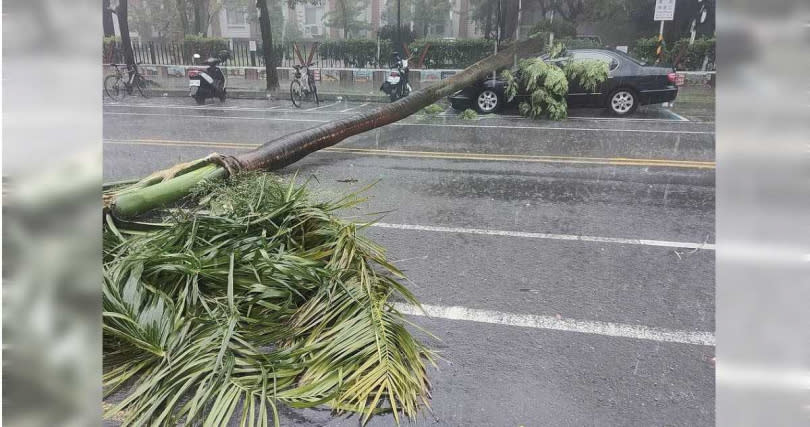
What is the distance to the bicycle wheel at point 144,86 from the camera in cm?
964

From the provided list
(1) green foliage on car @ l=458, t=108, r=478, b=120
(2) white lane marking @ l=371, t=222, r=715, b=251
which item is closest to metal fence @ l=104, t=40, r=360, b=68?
(1) green foliage on car @ l=458, t=108, r=478, b=120

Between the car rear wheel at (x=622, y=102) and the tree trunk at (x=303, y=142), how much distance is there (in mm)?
1350

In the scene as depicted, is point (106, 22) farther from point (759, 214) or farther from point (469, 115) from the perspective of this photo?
point (469, 115)

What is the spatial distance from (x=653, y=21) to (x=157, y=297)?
763 cm

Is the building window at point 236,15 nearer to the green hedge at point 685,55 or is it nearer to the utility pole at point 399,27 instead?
the utility pole at point 399,27

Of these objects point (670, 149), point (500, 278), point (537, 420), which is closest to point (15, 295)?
point (537, 420)

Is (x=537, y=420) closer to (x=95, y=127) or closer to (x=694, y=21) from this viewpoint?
(x=95, y=127)

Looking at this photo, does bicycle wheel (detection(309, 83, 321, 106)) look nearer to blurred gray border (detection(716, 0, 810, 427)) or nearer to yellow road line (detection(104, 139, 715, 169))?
yellow road line (detection(104, 139, 715, 169))

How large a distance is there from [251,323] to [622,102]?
7.39 meters

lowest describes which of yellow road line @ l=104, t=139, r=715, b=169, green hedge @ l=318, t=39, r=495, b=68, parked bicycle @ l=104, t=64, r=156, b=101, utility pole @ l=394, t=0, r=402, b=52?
yellow road line @ l=104, t=139, r=715, b=169

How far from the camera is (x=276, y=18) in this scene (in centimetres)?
885

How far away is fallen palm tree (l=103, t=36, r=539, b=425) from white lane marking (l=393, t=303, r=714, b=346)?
178 millimetres

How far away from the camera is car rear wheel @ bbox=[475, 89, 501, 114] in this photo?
909 cm

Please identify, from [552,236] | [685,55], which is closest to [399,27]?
[685,55]
